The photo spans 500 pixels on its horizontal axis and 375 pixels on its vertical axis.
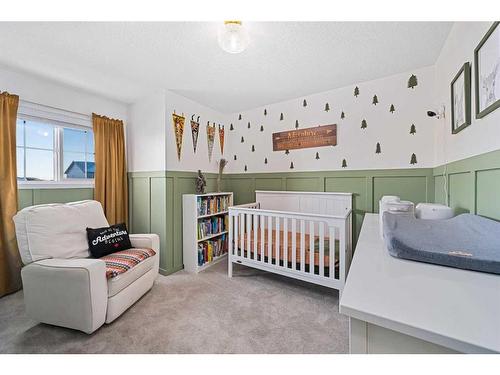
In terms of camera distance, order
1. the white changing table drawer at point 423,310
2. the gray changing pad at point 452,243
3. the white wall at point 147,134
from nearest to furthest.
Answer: the white changing table drawer at point 423,310 < the gray changing pad at point 452,243 < the white wall at point 147,134

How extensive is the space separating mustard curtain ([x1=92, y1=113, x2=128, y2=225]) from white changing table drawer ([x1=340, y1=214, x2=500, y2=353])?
2.94m

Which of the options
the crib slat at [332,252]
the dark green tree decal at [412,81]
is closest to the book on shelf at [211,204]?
the crib slat at [332,252]

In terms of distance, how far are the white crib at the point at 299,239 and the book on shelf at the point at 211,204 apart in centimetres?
46

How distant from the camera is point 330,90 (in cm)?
256

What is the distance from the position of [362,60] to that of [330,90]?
0.65 m

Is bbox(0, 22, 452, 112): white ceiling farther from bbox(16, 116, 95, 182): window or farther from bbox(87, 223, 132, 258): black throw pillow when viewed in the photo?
bbox(87, 223, 132, 258): black throw pillow

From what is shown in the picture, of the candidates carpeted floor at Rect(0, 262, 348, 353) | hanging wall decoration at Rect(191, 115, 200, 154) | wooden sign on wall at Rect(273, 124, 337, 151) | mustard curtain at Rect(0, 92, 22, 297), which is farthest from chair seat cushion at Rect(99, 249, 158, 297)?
wooden sign on wall at Rect(273, 124, 337, 151)

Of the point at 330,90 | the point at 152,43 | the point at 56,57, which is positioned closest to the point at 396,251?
the point at 152,43

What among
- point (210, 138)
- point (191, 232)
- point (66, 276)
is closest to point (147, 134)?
point (210, 138)

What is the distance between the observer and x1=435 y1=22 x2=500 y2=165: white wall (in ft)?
3.44

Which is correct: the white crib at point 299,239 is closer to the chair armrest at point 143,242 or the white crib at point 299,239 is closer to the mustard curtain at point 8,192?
the chair armrest at point 143,242

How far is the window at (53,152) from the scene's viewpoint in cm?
222

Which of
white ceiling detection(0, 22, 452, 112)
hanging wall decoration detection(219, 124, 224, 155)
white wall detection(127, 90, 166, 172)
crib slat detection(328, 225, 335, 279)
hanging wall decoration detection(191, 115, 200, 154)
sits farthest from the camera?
hanging wall decoration detection(219, 124, 224, 155)
